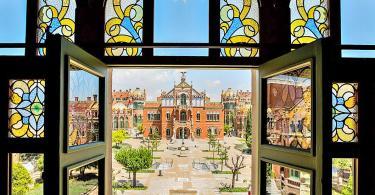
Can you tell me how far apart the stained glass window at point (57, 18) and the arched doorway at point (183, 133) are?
106 inches

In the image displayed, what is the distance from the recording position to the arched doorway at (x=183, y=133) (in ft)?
15.3

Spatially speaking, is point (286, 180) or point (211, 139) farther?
point (211, 139)

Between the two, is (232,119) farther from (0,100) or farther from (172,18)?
(0,100)

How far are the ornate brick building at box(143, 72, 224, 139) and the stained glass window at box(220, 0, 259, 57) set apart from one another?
2372 mm

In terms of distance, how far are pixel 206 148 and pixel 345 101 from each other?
289 centimetres

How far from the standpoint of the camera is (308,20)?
2238 millimetres

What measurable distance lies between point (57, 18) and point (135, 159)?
2.63 m

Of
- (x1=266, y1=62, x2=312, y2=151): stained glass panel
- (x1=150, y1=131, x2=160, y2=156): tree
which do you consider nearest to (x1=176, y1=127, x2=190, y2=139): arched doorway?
(x1=150, y1=131, x2=160, y2=156): tree

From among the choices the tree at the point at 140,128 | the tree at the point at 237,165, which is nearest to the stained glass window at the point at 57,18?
the tree at the point at 140,128

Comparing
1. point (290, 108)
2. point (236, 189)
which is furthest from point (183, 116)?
point (290, 108)

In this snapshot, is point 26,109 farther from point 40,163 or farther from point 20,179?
point 20,179

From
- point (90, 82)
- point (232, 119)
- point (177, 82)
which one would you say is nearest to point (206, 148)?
point (232, 119)

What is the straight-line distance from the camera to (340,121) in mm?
2008

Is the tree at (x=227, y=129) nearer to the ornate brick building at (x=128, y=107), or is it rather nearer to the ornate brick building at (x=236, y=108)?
the ornate brick building at (x=236, y=108)
